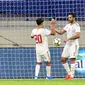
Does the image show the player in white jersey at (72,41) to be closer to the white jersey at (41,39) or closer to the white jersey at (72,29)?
the white jersey at (72,29)

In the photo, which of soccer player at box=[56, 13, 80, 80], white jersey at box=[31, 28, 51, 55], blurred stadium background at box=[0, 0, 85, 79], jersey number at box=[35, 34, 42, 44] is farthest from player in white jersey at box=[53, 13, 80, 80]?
blurred stadium background at box=[0, 0, 85, 79]

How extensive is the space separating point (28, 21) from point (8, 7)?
1.00 metres

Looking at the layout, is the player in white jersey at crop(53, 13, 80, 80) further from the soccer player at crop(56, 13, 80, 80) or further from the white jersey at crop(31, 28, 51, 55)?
the white jersey at crop(31, 28, 51, 55)

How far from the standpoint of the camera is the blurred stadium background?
16156mm

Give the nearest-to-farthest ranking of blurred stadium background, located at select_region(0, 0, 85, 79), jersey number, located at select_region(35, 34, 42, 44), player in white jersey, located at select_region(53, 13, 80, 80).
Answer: player in white jersey, located at select_region(53, 13, 80, 80) < jersey number, located at select_region(35, 34, 42, 44) < blurred stadium background, located at select_region(0, 0, 85, 79)

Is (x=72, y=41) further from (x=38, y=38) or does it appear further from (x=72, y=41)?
(x=38, y=38)

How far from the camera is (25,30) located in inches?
668

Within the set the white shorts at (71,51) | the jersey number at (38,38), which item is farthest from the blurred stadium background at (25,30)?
the white shorts at (71,51)

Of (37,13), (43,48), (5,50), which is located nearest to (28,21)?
(37,13)

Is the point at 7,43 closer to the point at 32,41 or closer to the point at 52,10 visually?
the point at 32,41

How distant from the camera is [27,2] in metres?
17.1

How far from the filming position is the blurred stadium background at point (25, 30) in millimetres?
16156

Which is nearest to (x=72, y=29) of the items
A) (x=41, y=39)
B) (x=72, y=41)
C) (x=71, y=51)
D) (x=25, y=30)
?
(x=72, y=41)

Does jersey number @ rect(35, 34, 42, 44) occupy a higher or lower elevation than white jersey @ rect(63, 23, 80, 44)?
lower
